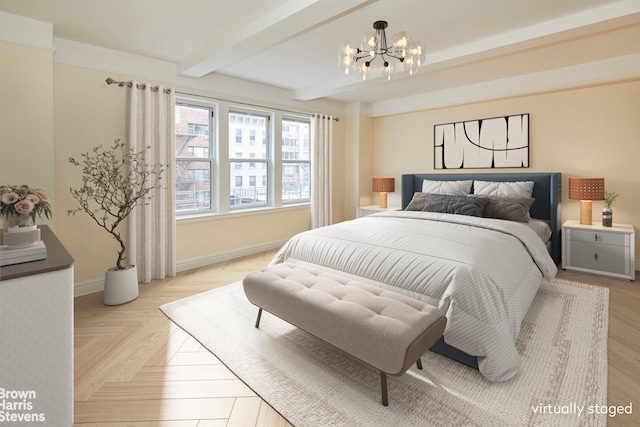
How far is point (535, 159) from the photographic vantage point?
Answer: 4.30m

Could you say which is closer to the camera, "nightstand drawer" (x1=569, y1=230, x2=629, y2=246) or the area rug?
the area rug

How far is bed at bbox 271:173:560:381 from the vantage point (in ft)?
6.22

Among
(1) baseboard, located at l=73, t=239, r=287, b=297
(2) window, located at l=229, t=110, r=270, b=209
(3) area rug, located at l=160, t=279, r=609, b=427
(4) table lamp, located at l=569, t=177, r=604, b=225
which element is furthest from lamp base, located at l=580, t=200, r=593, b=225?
(2) window, located at l=229, t=110, r=270, b=209

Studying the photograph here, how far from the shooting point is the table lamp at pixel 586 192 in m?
3.62

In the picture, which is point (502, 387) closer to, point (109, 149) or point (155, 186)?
point (155, 186)

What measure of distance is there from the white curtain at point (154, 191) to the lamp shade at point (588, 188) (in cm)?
456

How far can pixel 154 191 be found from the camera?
3.66m

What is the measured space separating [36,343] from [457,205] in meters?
3.70

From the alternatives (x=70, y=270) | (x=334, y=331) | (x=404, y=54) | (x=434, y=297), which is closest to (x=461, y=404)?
(x=434, y=297)

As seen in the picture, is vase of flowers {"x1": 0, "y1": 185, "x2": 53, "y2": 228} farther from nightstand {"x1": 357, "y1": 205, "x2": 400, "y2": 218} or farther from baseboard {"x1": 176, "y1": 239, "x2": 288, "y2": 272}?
nightstand {"x1": 357, "y1": 205, "x2": 400, "y2": 218}

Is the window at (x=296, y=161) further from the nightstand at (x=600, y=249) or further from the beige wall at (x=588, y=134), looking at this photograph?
the nightstand at (x=600, y=249)

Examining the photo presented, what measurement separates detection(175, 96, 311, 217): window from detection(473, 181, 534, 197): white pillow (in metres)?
2.67

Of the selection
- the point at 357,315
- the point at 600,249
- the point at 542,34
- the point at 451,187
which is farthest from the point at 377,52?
the point at 600,249

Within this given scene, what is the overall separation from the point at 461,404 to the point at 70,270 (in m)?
1.95
